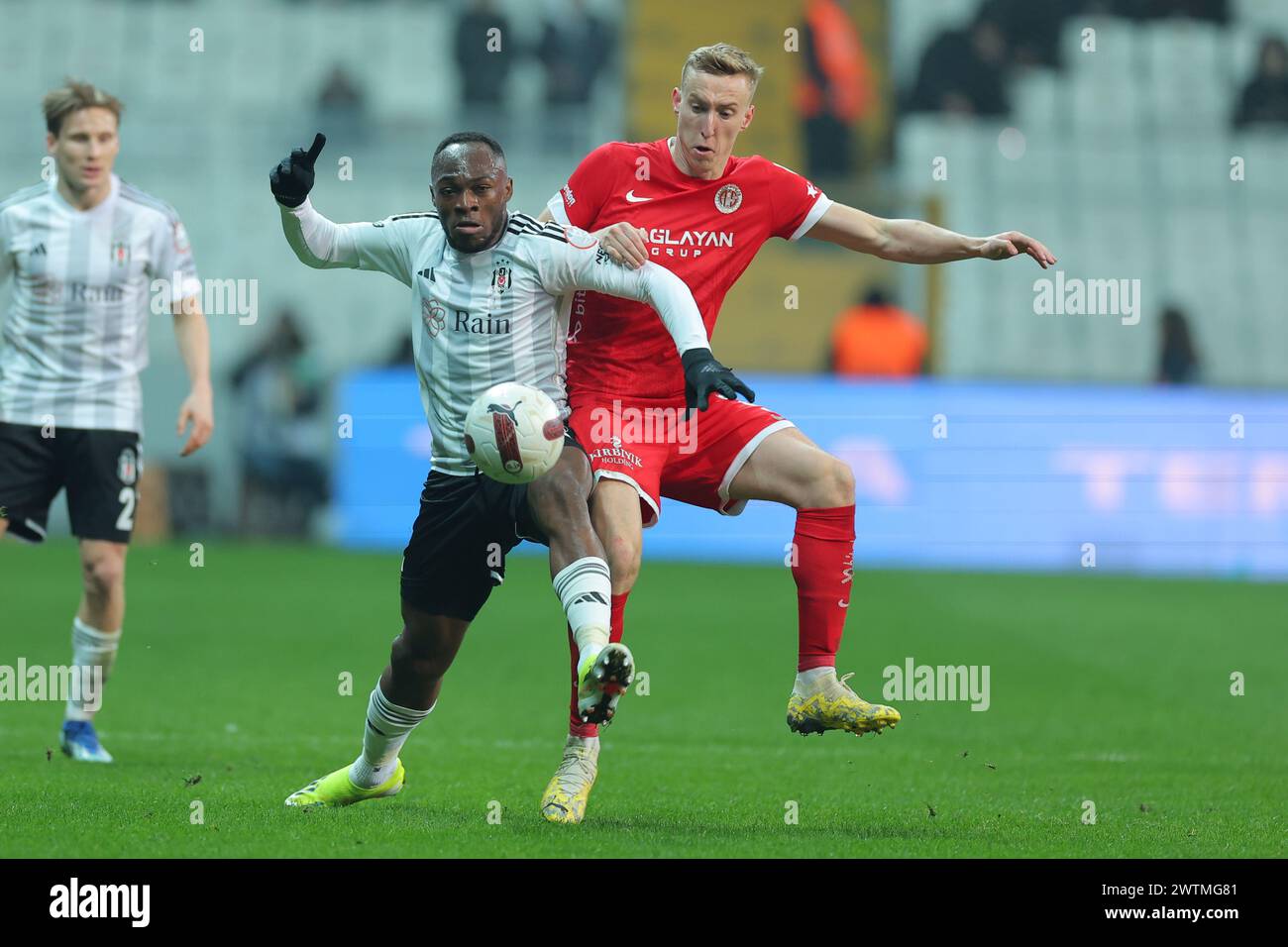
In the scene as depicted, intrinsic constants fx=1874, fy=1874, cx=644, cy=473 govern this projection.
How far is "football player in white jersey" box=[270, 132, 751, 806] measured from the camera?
19.0 ft

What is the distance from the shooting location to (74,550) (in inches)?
660

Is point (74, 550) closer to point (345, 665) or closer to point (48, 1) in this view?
point (345, 665)

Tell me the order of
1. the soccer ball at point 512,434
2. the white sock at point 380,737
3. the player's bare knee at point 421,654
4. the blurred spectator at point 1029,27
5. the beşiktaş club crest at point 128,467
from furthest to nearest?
1. the blurred spectator at point 1029,27
2. the beşiktaş club crest at point 128,467
3. the white sock at point 380,737
4. the player's bare knee at point 421,654
5. the soccer ball at point 512,434

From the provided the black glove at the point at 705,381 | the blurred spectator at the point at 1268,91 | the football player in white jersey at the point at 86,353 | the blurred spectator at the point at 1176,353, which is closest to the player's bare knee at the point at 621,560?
the black glove at the point at 705,381

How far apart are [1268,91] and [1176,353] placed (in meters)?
5.22

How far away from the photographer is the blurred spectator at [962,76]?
856 inches

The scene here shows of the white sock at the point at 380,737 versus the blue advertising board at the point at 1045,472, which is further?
the blue advertising board at the point at 1045,472

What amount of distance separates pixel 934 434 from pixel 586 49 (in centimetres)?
790

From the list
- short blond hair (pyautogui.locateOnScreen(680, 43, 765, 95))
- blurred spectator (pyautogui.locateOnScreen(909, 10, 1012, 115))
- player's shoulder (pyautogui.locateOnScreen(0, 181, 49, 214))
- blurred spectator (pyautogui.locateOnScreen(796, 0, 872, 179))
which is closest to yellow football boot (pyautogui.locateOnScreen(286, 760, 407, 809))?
short blond hair (pyautogui.locateOnScreen(680, 43, 765, 95))

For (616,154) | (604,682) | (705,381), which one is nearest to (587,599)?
(604,682)

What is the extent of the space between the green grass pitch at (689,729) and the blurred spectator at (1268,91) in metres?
8.39

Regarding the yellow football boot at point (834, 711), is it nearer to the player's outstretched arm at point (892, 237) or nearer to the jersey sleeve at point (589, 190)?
the player's outstretched arm at point (892, 237)
